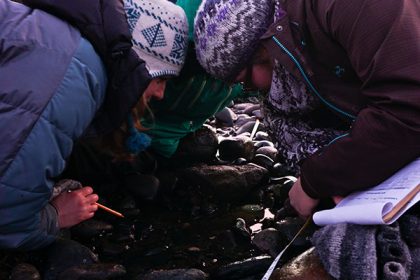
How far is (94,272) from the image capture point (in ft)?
6.36

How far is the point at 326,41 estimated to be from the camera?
176 cm

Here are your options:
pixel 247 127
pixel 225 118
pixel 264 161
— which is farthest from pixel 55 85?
pixel 225 118

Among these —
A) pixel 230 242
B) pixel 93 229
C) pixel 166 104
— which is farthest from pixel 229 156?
pixel 93 229

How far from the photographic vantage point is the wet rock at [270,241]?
2.18m

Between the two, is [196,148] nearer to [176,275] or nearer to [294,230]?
[294,230]

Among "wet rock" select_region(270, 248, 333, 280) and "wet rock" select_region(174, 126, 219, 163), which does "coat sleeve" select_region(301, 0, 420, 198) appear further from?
"wet rock" select_region(174, 126, 219, 163)

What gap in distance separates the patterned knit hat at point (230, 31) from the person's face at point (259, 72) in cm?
3

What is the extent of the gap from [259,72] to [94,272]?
1.02 m

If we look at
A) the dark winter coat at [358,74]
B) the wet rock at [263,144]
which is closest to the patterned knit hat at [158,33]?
the dark winter coat at [358,74]

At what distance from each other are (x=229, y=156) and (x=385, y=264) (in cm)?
166

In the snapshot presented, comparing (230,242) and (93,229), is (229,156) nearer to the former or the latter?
(230,242)

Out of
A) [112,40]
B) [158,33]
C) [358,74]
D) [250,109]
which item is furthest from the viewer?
[250,109]

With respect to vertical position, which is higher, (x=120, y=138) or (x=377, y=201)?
(x=377, y=201)

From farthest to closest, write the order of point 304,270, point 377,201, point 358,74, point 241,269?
point 241,269 < point 304,270 < point 358,74 < point 377,201
